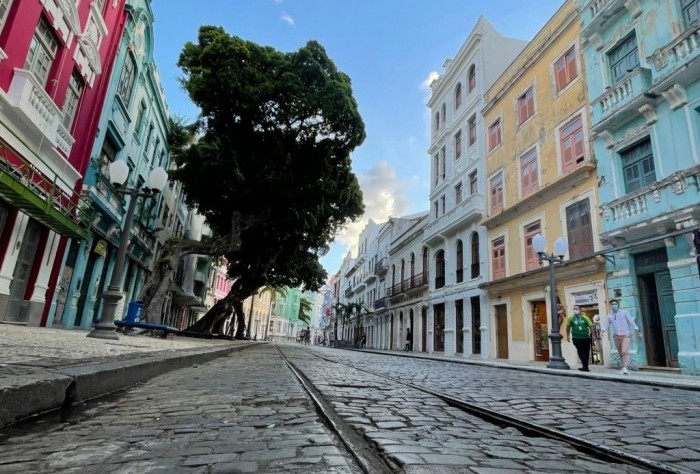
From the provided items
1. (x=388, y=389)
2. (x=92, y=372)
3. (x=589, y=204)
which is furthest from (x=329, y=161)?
(x=92, y=372)

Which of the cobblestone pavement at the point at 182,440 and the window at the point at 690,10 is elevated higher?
the window at the point at 690,10

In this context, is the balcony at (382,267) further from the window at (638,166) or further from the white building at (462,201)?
the window at (638,166)

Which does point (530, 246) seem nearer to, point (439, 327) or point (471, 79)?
point (439, 327)

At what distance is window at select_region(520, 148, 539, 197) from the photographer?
17594 millimetres

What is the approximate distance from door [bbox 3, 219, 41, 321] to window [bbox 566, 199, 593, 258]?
53.9 feet

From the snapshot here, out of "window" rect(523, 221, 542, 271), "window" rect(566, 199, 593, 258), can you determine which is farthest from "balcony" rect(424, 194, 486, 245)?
"window" rect(566, 199, 593, 258)

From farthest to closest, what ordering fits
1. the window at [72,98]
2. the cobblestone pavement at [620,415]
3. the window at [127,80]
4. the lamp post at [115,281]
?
the window at [127,80], the window at [72,98], the lamp post at [115,281], the cobblestone pavement at [620,415]

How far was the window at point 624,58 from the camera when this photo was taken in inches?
519

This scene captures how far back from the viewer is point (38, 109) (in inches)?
423

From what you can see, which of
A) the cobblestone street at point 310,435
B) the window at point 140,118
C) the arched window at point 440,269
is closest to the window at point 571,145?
the arched window at point 440,269

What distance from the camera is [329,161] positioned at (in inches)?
778

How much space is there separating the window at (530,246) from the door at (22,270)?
16.5 metres

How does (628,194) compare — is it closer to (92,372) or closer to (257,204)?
(92,372)

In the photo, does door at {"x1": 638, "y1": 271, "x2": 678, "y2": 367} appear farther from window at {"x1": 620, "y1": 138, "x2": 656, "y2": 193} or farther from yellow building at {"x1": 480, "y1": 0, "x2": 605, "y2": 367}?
window at {"x1": 620, "y1": 138, "x2": 656, "y2": 193}
